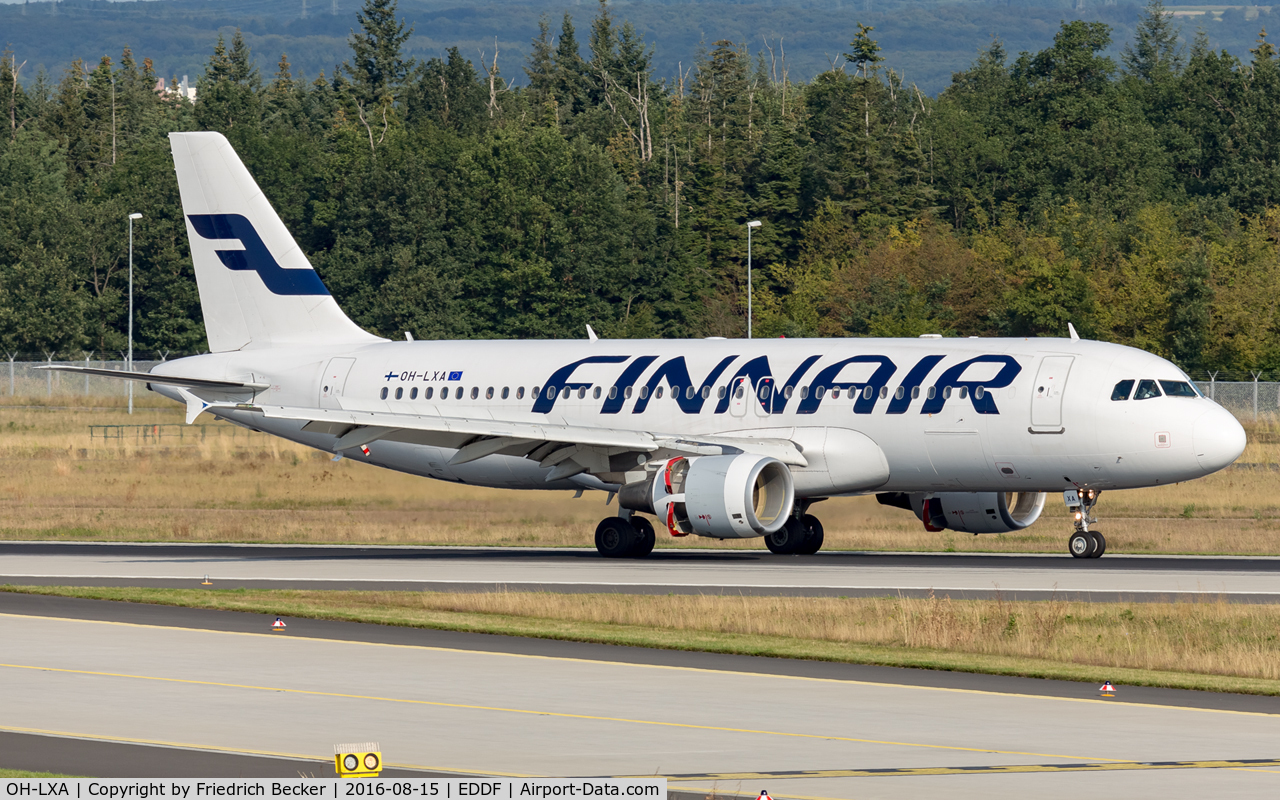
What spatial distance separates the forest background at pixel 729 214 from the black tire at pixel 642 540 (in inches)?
2040

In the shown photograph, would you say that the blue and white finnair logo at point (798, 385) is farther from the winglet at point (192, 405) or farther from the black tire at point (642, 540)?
the winglet at point (192, 405)

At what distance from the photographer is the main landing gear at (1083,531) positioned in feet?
117

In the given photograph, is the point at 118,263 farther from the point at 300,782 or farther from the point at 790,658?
the point at 300,782

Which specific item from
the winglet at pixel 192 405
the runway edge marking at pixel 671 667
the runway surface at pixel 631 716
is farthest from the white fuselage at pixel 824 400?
the runway surface at pixel 631 716

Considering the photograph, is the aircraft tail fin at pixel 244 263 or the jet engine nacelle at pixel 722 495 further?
the aircraft tail fin at pixel 244 263

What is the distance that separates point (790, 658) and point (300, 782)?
37.8 feet

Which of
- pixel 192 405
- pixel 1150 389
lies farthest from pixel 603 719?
pixel 192 405

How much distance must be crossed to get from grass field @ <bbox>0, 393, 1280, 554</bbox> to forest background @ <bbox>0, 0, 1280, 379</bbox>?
3109 centimetres

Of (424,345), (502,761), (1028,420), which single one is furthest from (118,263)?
(502,761)

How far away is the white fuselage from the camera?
34938mm

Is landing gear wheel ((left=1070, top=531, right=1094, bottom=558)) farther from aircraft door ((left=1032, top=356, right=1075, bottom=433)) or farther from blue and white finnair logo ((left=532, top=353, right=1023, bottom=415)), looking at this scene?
blue and white finnair logo ((left=532, top=353, right=1023, bottom=415))

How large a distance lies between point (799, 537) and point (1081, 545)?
601cm

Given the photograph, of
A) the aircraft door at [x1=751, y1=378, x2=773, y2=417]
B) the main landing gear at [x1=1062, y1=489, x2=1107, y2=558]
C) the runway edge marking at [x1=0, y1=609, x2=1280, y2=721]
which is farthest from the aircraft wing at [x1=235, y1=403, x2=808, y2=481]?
the runway edge marking at [x1=0, y1=609, x2=1280, y2=721]

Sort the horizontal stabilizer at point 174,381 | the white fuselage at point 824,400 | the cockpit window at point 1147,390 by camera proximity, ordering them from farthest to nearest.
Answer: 1. the horizontal stabilizer at point 174,381
2. the cockpit window at point 1147,390
3. the white fuselage at point 824,400
